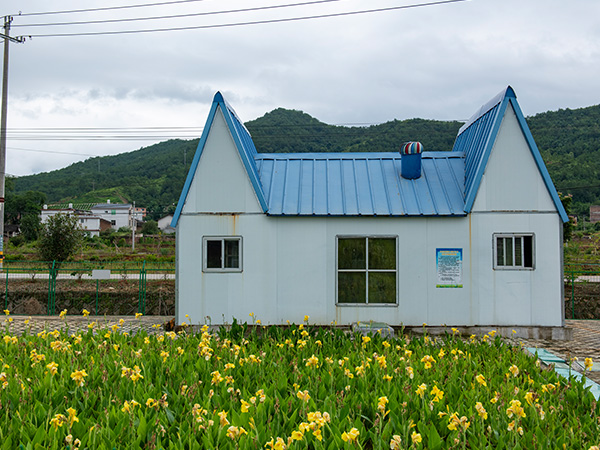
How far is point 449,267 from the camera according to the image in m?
9.61

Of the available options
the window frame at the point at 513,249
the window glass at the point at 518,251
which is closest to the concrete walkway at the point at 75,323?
the window frame at the point at 513,249

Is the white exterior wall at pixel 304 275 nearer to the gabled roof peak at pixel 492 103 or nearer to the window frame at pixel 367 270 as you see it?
the window frame at pixel 367 270

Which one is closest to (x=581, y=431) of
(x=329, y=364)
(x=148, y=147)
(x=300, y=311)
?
(x=329, y=364)

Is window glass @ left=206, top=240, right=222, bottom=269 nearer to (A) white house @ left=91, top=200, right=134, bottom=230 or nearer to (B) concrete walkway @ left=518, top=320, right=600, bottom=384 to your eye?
(B) concrete walkway @ left=518, top=320, right=600, bottom=384

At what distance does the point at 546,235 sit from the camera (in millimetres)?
9586

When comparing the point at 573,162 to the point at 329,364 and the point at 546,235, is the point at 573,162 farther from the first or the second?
the point at 329,364

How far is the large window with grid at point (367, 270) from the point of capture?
31.7 feet

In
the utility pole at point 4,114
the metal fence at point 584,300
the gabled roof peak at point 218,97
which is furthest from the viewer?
the utility pole at point 4,114

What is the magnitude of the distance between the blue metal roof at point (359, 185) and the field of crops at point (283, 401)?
349cm

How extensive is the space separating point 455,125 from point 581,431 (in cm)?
4708

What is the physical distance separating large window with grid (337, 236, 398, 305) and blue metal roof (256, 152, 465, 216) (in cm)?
63

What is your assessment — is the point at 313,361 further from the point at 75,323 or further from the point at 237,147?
the point at 75,323

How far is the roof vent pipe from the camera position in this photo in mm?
10391

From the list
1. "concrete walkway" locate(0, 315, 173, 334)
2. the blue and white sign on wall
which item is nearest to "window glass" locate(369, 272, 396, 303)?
the blue and white sign on wall
